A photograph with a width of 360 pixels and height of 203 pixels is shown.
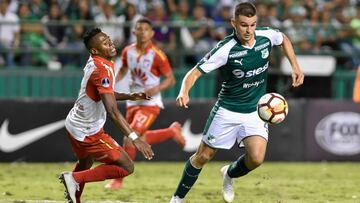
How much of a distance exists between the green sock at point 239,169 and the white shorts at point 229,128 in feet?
1.21

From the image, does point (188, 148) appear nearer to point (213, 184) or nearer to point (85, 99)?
point (213, 184)

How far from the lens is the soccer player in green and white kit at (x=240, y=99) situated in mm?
10500

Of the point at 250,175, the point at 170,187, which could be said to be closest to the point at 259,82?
the point at 170,187

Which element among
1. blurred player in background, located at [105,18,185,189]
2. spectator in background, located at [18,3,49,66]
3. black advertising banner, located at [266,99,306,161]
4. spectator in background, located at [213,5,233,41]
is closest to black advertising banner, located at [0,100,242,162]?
black advertising banner, located at [266,99,306,161]

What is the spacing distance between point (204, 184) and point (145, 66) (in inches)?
77.3

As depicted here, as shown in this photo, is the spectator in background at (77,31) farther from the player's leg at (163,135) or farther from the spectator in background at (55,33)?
the player's leg at (163,135)

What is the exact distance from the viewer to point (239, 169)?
1109 centimetres

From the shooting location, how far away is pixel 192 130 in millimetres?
17172

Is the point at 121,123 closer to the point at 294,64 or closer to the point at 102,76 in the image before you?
the point at 102,76

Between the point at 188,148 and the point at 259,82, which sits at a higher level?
the point at 259,82

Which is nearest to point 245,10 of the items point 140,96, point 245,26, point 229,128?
point 245,26

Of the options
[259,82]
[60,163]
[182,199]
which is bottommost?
[60,163]

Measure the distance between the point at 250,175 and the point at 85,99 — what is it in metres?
5.76

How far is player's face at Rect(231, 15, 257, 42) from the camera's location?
10.3 meters
